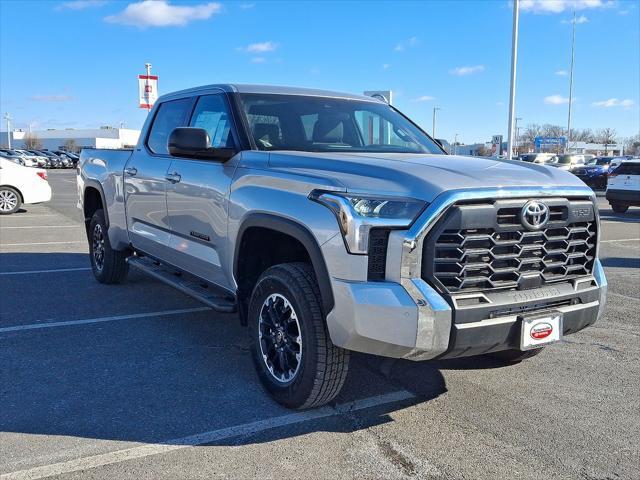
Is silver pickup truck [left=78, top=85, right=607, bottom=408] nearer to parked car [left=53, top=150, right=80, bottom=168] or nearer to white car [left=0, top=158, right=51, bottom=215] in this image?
white car [left=0, top=158, right=51, bottom=215]

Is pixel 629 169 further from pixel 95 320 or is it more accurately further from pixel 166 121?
pixel 95 320

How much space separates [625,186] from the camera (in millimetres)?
17906

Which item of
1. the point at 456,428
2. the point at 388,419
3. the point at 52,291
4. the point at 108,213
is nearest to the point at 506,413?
the point at 456,428

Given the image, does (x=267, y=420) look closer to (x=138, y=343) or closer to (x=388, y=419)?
(x=388, y=419)

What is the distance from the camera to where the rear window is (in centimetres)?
1788

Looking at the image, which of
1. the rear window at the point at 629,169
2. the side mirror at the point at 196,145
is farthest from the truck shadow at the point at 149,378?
the rear window at the point at 629,169

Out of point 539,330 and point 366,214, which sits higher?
point 366,214

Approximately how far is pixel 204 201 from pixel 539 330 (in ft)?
8.19

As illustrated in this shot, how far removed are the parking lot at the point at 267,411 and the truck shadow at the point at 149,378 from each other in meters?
0.01

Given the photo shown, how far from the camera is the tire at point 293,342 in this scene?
11.1ft

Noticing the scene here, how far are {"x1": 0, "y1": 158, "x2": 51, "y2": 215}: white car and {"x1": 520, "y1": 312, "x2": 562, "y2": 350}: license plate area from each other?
49.9 ft

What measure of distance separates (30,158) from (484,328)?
167 ft

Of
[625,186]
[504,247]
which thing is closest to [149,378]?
[504,247]

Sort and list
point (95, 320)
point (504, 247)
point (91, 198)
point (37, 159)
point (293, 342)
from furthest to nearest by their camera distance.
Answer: point (37, 159) → point (91, 198) → point (95, 320) → point (293, 342) → point (504, 247)
